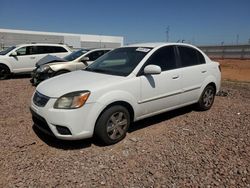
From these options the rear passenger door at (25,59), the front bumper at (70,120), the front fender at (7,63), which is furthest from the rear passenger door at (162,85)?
the front fender at (7,63)


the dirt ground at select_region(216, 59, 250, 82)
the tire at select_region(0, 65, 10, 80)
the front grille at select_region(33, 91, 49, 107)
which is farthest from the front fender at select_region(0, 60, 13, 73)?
the dirt ground at select_region(216, 59, 250, 82)

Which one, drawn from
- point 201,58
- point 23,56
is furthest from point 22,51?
point 201,58

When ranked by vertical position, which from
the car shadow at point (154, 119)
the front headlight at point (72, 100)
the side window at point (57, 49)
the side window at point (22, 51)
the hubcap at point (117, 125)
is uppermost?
the side window at point (57, 49)

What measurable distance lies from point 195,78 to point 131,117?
6.35 feet

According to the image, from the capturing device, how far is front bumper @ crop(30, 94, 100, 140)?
372 cm

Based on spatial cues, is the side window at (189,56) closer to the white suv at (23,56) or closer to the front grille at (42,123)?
the front grille at (42,123)

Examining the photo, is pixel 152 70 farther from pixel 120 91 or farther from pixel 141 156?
pixel 141 156

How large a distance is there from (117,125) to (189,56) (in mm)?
2491

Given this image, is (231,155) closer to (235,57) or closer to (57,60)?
(57,60)

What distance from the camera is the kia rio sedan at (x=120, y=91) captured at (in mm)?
3787

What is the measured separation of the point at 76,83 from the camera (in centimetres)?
411

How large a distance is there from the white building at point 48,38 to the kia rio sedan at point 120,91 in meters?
36.0

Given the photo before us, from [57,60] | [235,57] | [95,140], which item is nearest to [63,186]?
[95,140]

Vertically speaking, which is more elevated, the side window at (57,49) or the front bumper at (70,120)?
the side window at (57,49)
